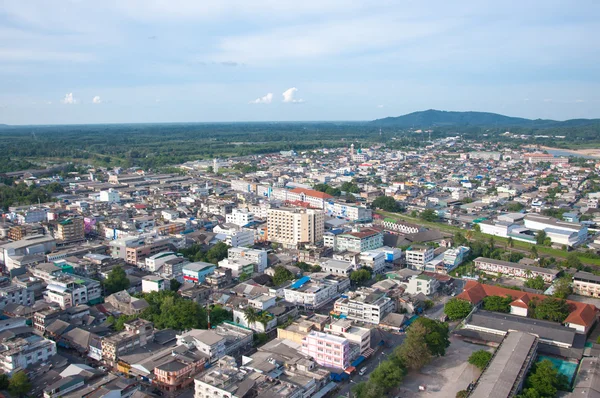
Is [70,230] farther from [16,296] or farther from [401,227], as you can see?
[401,227]

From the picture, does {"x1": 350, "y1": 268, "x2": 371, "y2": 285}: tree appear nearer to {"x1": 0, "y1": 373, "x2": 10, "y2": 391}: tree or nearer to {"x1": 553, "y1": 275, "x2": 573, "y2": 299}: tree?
{"x1": 553, "y1": 275, "x2": 573, "y2": 299}: tree

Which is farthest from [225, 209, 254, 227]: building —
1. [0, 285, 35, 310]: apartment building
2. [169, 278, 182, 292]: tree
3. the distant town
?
A: [0, 285, 35, 310]: apartment building

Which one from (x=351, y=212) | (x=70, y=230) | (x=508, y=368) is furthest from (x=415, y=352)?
(x=70, y=230)

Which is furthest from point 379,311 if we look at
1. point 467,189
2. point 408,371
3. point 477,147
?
point 477,147

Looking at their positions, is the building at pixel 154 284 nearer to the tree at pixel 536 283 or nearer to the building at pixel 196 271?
the building at pixel 196 271

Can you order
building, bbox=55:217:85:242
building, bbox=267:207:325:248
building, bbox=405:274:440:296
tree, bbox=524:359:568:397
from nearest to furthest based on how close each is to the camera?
1. tree, bbox=524:359:568:397
2. building, bbox=405:274:440:296
3. building, bbox=55:217:85:242
4. building, bbox=267:207:325:248

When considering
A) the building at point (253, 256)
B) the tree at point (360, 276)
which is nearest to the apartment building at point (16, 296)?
the building at point (253, 256)
